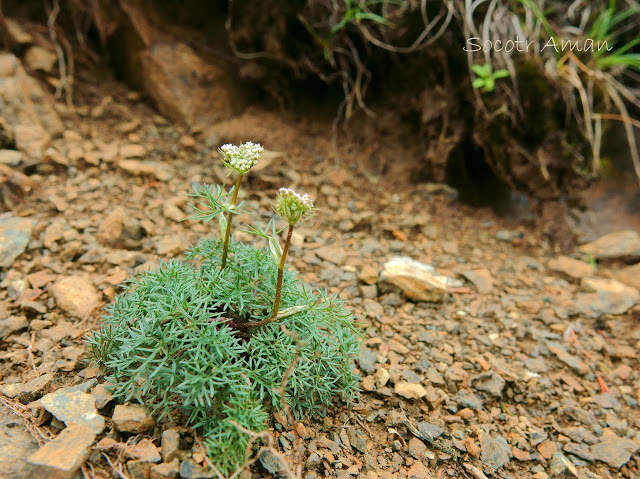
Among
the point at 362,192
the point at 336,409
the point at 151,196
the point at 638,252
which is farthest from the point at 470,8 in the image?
the point at 336,409

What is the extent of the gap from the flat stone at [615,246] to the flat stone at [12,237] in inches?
129

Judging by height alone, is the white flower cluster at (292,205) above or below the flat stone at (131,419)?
above

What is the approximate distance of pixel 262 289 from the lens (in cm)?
174

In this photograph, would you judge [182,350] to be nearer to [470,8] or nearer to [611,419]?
[611,419]

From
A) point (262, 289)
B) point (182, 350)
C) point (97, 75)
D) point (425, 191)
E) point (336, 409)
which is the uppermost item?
point (97, 75)

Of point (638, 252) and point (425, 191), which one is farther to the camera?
point (425, 191)

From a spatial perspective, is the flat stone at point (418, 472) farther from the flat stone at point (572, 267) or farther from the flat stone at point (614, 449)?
the flat stone at point (572, 267)

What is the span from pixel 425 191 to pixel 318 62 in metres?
1.16

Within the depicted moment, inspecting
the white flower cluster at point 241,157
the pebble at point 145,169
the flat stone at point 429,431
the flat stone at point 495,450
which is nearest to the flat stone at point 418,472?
the flat stone at point 429,431

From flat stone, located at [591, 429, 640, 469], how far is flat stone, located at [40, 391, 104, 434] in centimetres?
184

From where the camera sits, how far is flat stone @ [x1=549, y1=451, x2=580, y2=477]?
6.04ft

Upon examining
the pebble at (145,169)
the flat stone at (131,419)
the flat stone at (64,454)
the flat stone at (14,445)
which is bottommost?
the flat stone at (14,445)

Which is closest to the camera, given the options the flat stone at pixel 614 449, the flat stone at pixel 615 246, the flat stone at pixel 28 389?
the flat stone at pixel 28 389

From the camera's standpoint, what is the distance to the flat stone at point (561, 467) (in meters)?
1.84
